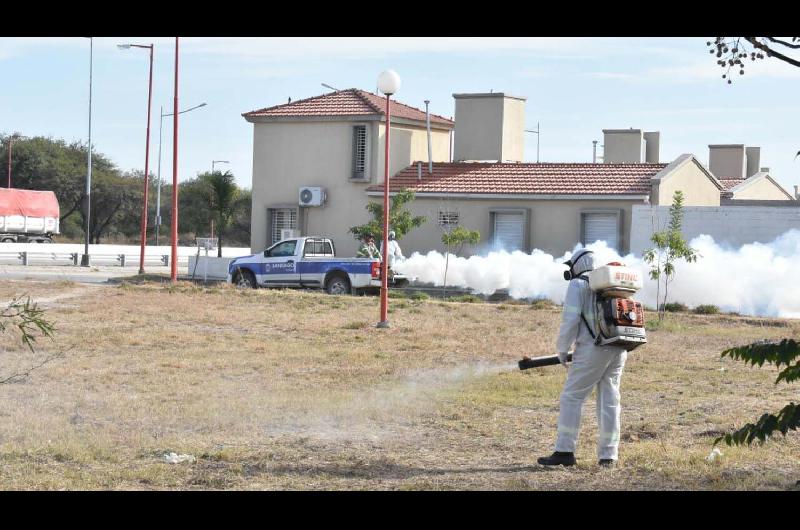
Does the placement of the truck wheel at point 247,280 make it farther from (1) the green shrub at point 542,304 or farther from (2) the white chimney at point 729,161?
(2) the white chimney at point 729,161

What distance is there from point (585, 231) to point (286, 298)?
11022mm

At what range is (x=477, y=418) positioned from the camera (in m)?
12.3

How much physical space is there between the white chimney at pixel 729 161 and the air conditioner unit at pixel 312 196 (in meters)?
19.8

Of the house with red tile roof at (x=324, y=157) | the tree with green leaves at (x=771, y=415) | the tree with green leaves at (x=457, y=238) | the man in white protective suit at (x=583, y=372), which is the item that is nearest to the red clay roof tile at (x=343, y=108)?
the house with red tile roof at (x=324, y=157)

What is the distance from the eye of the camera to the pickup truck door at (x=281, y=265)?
32438mm

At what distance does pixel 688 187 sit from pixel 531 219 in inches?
214

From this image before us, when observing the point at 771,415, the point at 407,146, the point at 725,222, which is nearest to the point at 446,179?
the point at 407,146

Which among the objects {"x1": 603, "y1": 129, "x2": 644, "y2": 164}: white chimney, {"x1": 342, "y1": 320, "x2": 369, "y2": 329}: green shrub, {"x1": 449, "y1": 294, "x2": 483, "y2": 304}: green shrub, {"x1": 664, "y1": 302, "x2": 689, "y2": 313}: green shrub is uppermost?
{"x1": 603, "y1": 129, "x2": 644, "y2": 164}: white chimney

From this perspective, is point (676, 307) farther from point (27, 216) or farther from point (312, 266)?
point (27, 216)

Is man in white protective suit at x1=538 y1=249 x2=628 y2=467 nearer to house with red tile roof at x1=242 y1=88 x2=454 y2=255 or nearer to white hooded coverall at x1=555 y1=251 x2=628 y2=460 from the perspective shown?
white hooded coverall at x1=555 y1=251 x2=628 y2=460

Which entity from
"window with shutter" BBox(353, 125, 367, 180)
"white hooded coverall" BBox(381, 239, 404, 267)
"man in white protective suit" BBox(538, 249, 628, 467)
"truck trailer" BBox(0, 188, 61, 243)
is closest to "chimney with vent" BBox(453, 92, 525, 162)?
"window with shutter" BBox(353, 125, 367, 180)

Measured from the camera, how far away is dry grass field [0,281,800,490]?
9047 mm

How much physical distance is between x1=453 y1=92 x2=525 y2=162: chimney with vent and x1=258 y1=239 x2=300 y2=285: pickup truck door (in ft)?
33.2
